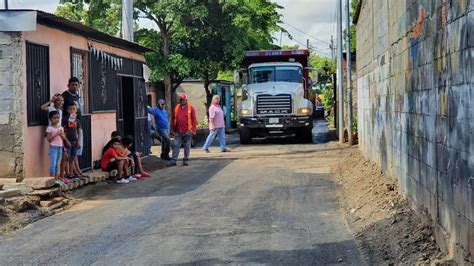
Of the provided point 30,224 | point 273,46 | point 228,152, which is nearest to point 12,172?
point 30,224

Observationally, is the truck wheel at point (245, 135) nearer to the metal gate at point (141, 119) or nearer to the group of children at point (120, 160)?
the metal gate at point (141, 119)

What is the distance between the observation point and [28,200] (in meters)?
9.80

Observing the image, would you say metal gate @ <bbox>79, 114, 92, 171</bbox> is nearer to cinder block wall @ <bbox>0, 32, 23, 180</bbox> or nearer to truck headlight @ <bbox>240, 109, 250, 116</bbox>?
cinder block wall @ <bbox>0, 32, 23, 180</bbox>

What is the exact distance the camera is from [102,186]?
1285cm

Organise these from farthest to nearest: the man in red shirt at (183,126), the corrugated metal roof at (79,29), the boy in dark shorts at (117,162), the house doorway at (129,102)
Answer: the house doorway at (129,102), the man in red shirt at (183,126), the boy in dark shorts at (117,162), the corrugated metal roof at (79,29)

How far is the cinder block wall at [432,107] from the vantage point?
5.27 meters

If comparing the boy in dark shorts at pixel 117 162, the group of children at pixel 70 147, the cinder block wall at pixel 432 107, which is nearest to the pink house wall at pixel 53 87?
the group of children at pixel 70 147

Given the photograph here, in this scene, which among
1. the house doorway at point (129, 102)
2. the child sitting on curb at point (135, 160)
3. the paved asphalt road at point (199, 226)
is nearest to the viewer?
the paved asphalt road at point (199, 226)

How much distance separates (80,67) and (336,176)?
5961 millimetres

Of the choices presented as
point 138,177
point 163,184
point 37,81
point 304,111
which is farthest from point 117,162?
point 304,111

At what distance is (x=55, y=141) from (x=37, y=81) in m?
1.21

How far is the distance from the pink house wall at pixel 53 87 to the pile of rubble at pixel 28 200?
58 centimetres

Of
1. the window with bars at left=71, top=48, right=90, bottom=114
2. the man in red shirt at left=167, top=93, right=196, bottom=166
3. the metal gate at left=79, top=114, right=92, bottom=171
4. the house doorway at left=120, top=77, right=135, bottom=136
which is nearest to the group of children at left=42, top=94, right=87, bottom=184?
the metal gate at left=79, top=114, right=92, bottom=171

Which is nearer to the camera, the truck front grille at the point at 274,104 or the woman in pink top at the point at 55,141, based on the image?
the woman in pink top at the point at 55,141
